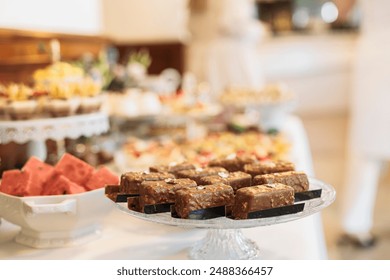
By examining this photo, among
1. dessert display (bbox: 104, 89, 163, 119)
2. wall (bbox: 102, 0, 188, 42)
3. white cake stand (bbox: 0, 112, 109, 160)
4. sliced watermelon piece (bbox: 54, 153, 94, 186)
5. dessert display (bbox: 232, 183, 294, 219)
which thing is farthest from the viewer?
wall (bbox: 102, 0, 188, 42)

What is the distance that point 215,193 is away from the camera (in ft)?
2.40

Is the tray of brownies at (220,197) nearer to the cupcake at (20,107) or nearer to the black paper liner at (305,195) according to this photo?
the black paper liner at (305,195)

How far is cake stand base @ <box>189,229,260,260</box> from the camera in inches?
31.0

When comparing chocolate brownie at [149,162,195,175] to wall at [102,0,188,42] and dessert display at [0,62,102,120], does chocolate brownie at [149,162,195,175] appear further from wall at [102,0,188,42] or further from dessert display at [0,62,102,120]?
wall at [102,0,188,42]

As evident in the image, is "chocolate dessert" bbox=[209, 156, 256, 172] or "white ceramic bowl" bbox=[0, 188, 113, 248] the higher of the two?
"chocolate dessert" bbox=[209, 156, 256, 172]

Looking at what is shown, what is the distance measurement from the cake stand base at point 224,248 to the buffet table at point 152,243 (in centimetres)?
3

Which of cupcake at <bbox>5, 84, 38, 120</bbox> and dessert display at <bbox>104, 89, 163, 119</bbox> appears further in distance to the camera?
dessert display at <bbox>104, 89, 163, 119</bbox>

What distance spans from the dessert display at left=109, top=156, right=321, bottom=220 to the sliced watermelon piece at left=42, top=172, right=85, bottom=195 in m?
0.07

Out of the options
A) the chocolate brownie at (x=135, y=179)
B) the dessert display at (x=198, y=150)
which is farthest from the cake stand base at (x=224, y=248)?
the dessert display at (x=198, y=150)

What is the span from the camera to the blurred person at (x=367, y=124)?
2.14 m

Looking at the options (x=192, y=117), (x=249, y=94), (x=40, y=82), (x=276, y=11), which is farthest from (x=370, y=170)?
(x=276, y=11)

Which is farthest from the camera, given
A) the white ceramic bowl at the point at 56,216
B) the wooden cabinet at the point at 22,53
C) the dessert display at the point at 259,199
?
the wooden cabinet at the point at 22,53

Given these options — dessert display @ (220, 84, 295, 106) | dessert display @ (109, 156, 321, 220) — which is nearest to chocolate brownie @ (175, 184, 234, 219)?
dessert display @ (109, 156, 321, 220)

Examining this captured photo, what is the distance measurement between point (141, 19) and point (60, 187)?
4599 mm
